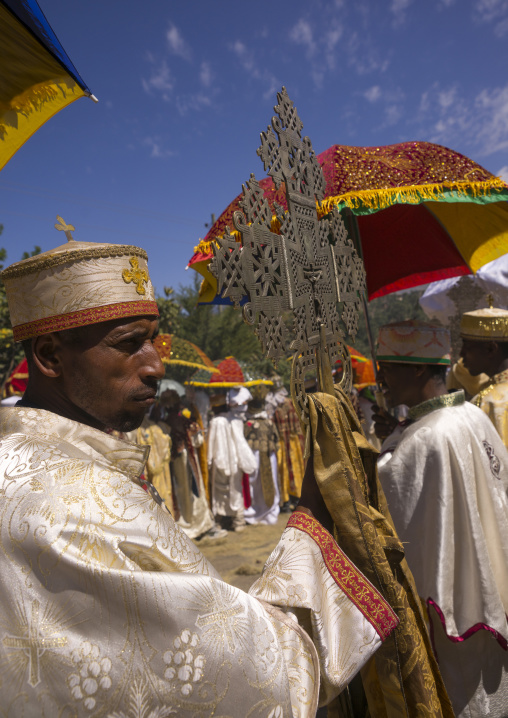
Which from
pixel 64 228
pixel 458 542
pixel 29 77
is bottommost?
pixel 458 542

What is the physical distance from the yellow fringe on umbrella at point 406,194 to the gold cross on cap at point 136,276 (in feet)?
3.53

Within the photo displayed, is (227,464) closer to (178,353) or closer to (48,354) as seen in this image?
(178,353)

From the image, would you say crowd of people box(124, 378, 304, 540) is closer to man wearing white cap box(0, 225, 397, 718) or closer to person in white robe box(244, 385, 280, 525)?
person in white robe box(244, 385, 280, 525)

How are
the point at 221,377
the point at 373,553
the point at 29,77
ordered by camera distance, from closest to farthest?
the point at 29,77 < the point at 373,553 < the point at 221,377

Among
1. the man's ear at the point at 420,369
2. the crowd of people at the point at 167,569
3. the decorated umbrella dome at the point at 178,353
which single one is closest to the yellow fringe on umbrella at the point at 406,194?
the crowd of people at the point at 167,569

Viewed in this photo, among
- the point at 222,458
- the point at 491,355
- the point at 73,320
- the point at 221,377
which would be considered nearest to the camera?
the point at 73,320

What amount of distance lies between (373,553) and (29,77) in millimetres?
1941

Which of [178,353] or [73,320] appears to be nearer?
[73,320]

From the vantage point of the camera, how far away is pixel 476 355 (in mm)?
4086

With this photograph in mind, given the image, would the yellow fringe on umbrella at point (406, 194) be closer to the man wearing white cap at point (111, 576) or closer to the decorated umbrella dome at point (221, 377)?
the man wearing white cap at point (111, 576)

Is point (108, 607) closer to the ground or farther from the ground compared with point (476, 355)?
closer to the ground

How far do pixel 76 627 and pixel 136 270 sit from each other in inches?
41.0

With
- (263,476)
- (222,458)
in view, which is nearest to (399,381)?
(222,458)

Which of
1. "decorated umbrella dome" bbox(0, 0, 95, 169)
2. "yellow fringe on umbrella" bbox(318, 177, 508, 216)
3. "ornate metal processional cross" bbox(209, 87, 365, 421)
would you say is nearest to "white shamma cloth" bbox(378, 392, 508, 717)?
"ornate metal processional cross" bbox(209, 87, 365, 421)
